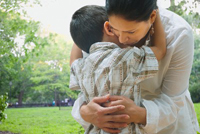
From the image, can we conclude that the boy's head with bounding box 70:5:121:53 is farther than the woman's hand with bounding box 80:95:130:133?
Yes

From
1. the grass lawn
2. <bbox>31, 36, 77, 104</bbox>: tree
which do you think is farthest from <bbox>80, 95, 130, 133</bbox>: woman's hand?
<bbox>31, 36, 77, 104</bbox>: tree

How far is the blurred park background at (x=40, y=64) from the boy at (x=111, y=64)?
8.36 feet

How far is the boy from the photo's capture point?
89cm

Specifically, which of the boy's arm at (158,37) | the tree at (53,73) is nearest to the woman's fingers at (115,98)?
the boy's arm at (158,37)

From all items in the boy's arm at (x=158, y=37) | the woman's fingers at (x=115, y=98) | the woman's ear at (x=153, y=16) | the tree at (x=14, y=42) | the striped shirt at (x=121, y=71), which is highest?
the woman's ear at (x=153, y=16)

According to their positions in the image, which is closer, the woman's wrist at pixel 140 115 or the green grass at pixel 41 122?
the woman's wrist at pixel 140 115

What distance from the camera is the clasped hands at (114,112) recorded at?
33.6 inches

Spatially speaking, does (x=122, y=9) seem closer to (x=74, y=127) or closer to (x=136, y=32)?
(x=136, y=32)

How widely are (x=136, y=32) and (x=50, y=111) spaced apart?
3.43 m

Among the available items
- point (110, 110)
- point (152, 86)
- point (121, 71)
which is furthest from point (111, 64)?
point (152, 86)

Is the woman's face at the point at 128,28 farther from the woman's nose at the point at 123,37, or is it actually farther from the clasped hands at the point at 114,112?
the clasped hands at the point at 114,112

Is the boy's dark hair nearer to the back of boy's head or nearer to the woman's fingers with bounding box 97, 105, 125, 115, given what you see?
the back of boy's head

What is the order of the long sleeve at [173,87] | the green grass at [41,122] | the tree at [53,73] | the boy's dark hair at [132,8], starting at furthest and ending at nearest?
the tree at [53,73]
the green grass at [41,122]
the long sleeve at [173,87]
the boy's dark hair at [132,8]

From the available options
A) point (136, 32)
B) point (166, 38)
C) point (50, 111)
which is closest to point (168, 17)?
point (166, 38)
